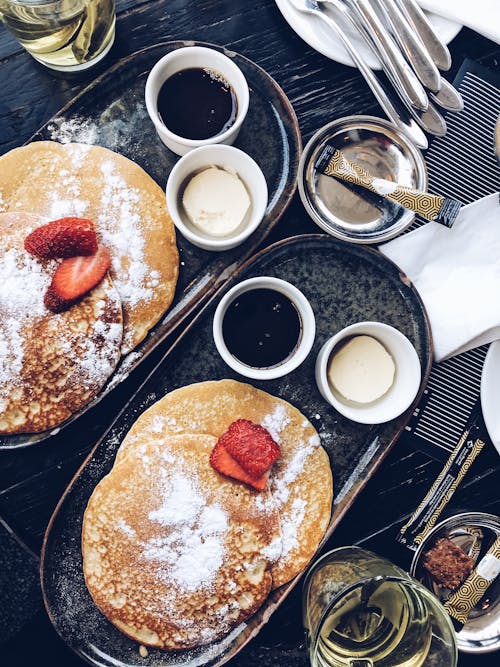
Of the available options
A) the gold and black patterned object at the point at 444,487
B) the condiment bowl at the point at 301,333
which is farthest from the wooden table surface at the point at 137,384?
the condiment bowl at the point at 301,333

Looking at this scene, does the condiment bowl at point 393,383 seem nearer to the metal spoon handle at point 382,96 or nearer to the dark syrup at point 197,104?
the metal spoon handle at point 382,96

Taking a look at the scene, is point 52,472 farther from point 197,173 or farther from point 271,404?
point 197,173

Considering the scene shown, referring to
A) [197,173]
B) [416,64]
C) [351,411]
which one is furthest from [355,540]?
[416,64]

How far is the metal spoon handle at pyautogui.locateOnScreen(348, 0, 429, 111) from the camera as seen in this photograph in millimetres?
1763

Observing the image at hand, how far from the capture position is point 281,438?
1.75 metres

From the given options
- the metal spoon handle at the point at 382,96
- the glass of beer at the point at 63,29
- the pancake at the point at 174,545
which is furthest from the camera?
the metal spoon handle at the point at 382,96

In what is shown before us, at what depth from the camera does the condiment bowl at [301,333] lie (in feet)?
5.36

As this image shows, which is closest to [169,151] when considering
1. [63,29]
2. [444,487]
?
[63,29]

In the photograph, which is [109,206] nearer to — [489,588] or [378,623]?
[378,623]

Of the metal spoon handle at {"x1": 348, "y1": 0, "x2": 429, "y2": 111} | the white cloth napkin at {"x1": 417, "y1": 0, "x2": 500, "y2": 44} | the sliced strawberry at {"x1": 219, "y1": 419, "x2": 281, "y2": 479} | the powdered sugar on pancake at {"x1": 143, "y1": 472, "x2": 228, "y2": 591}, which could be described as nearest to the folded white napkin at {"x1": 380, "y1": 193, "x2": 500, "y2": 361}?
the metal spoon handle at {"x1": 348, "y1": 0, "x2": 429, "y2": 111}

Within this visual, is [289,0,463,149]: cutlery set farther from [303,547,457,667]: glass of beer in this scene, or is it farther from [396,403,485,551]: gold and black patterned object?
[303,547,457,667]: glass of beer

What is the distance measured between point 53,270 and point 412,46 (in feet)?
4.16

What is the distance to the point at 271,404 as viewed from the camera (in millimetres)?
1760

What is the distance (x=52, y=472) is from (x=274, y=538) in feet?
2.35
